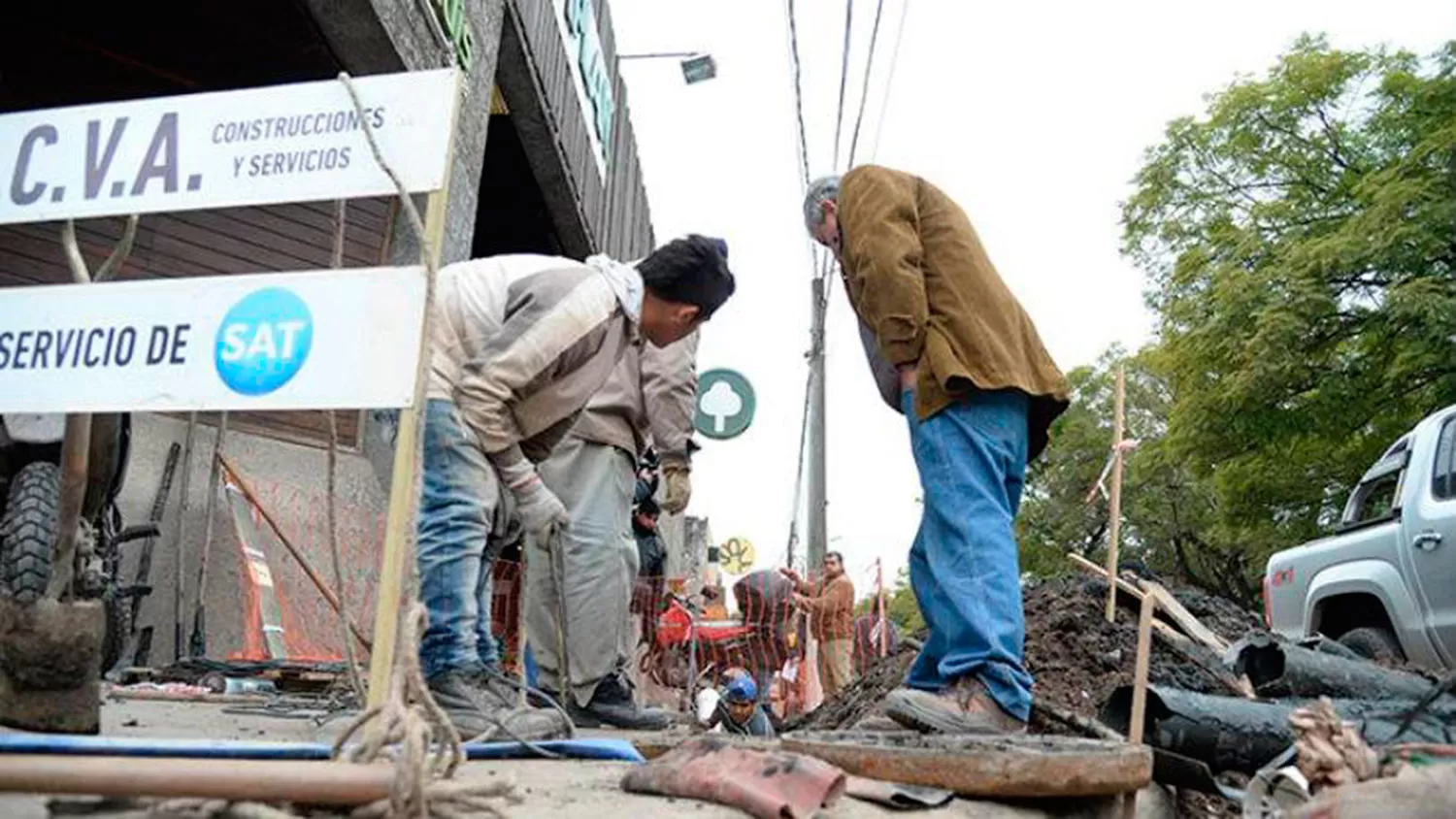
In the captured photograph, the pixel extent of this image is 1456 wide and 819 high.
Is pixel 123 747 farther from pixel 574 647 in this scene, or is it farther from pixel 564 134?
pixel 564 134

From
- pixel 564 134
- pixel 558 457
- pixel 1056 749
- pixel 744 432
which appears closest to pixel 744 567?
pixel 744 432

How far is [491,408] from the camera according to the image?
270cm

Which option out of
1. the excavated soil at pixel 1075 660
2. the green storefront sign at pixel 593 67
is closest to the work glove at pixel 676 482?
the excavated soil at pixel 1075 660

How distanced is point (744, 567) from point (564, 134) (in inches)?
683

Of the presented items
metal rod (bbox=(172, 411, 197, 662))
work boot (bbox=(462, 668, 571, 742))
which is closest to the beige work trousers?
metal rod (bbox=(172, 411, 197, 662))

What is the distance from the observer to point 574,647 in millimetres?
3734

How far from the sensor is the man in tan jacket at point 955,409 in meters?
2.50

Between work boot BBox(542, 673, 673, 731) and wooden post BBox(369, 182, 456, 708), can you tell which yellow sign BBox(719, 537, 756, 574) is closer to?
work boot BBox(542, 673, 673, 731)

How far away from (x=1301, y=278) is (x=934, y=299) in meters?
14.8

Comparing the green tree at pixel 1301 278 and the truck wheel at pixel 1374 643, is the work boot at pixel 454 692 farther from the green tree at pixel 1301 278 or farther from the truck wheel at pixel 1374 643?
the green tree at pixel 1301 278

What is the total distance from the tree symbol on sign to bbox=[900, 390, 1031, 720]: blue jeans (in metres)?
9.50

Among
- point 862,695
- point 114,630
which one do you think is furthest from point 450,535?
point 862,695

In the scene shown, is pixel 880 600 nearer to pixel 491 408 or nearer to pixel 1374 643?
pixel 1374 643

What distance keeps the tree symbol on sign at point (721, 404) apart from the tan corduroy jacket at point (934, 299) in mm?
9421
